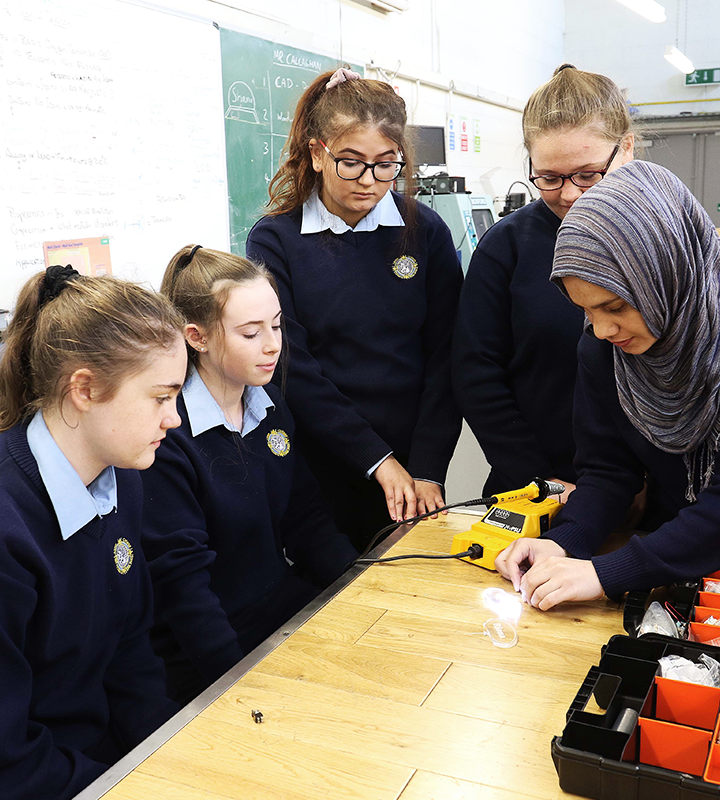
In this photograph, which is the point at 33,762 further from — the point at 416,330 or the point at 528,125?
the point at 528,125

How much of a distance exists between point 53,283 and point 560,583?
87 centimetres

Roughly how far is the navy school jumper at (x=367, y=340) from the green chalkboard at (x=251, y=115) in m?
1.72

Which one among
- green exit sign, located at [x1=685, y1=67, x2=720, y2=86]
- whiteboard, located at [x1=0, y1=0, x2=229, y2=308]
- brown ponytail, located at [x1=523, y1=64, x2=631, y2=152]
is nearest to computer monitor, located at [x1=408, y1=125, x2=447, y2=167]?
whiteboard, located at [x1=0, y1=0, x2=229, y2=308]

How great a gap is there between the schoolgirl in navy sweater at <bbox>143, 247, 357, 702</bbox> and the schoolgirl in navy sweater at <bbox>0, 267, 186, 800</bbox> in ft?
0.34

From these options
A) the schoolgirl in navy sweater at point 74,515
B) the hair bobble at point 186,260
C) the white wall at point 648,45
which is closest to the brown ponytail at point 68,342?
the schoolgirl in navy sweater at point 74,515

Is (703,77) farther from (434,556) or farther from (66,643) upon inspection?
(66,643)

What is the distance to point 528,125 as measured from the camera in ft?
4.93

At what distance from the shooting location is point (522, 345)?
1633 mm

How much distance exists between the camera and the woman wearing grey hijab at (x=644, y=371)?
1.06 meters

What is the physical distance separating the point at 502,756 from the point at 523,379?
37.5 inches

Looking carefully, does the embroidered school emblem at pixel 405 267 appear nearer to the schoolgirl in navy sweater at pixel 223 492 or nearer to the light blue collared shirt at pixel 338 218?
the light blue collared shirt at pixel 338 218

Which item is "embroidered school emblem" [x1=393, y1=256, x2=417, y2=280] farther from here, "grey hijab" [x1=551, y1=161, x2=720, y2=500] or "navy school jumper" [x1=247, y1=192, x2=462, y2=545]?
"grey hijab" [x1=551, y1=161, x2=720, y2=500]

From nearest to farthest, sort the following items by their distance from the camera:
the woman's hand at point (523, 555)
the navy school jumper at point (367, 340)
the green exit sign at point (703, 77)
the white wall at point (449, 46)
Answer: the woman's hand at point (523, 555), the navy school jumper at point (367, 340), the white wall at point (449, 46), the green exit sign at point (703, 77)

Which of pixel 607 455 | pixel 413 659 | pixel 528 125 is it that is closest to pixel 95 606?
pixel 413 659
